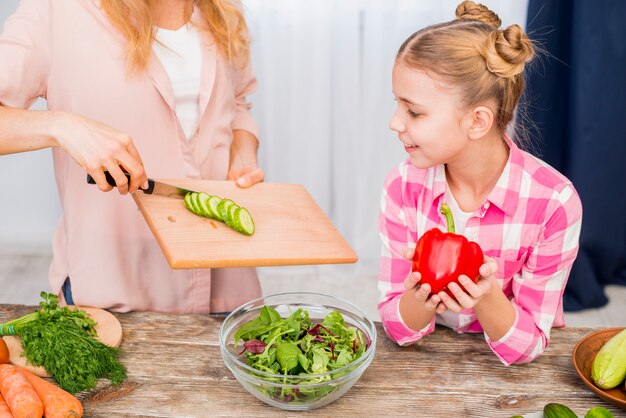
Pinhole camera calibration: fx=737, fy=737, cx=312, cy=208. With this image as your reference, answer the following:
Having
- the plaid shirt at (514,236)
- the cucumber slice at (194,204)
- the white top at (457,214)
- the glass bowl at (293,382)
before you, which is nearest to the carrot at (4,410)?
the glass bowl at (293,382)

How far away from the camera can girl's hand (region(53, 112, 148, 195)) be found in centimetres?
164

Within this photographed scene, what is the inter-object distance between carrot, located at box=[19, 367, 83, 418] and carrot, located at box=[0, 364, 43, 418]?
0.02 meters

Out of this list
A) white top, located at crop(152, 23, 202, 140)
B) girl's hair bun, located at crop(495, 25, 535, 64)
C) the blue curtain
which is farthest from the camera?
the blue curtain

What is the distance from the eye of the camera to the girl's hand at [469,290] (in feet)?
4.91

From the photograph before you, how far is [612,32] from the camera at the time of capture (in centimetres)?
345

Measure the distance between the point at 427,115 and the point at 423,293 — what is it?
16.1 inches

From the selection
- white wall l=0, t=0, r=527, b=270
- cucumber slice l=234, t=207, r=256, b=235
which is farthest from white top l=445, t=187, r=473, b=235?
white wall l=0, t=0, r=527, b=270

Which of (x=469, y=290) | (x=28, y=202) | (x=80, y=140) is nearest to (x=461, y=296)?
(x=469, y=290)

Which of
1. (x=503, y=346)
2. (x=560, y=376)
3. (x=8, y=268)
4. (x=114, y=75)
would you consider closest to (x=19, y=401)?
(x=114, y=75)

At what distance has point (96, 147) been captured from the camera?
164 cm

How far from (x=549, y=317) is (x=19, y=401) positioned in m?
1.16

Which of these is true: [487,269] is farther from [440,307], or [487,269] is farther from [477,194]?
[477,194]

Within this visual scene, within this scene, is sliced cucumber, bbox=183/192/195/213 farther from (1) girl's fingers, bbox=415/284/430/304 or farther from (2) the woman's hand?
(1) girl's fingers, bbox=415/284/430/304

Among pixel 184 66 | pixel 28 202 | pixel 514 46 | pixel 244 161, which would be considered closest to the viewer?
pixel 514 46
